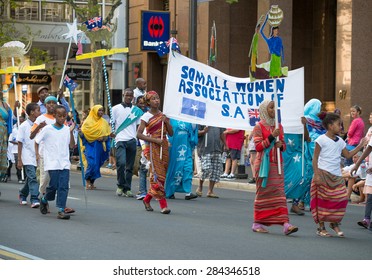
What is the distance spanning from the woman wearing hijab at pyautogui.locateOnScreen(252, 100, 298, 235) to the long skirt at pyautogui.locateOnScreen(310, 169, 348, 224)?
408 millimetres

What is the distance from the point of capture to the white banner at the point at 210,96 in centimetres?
1516

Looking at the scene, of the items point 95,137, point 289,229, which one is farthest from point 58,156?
point 95,137

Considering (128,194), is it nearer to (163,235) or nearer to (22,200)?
(22,200)

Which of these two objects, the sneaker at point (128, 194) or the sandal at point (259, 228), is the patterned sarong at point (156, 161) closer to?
the sandal at point (259, 228)

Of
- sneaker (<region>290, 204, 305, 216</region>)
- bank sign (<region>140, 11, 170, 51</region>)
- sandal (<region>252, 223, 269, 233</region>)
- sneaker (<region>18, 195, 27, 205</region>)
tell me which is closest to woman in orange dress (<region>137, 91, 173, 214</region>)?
sneaker (<region>290, 204, 305, 216</region>)

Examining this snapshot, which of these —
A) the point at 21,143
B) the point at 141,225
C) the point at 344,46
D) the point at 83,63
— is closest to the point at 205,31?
the point at 344,46

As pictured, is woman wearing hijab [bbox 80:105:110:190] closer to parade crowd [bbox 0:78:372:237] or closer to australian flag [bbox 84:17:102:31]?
parade crowd [bbox 0:78:372:237]

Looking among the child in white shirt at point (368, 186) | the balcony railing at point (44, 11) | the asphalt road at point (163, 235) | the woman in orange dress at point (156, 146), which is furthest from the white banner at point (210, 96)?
the balcony railing at point (44, 11)

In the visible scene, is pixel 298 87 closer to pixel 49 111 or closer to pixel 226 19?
pixel 49 111

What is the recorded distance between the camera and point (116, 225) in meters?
13.9

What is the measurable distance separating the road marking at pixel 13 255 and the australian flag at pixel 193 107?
482 centimetres

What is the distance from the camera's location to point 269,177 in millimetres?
13211

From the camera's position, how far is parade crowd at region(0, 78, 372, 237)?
13.2 m
